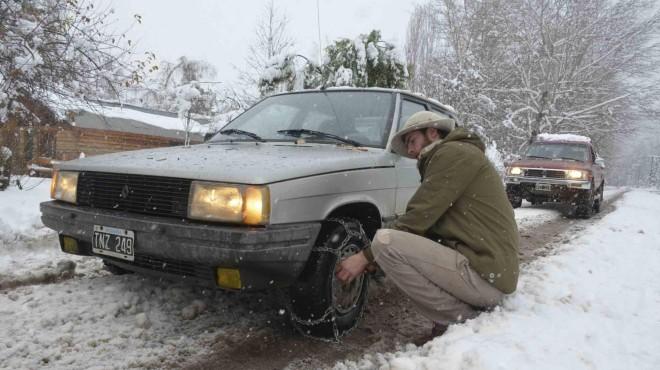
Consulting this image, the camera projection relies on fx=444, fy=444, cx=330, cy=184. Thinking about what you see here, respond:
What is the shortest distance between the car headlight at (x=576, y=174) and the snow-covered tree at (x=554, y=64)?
9921 millimetres

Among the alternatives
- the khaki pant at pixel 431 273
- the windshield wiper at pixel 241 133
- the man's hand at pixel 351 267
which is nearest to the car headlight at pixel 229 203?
the man's hand at pixel 351 267

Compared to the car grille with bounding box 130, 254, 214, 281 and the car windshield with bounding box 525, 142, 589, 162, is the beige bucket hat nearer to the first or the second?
the car grille with bounding box 130, 254, 214, 281

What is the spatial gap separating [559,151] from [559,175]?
1.45m

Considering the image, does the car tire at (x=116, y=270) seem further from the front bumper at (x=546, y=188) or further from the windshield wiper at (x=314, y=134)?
the front bumper at (x=546, y=188)

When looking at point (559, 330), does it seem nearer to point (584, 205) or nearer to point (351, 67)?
point (351, 67)

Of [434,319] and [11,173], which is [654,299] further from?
[11,173]

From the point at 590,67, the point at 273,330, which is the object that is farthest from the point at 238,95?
the point at 590,67

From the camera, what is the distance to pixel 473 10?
79.6 ft

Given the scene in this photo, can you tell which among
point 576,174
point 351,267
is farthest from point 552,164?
point 351,267

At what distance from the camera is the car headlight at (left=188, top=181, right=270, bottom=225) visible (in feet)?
7.27

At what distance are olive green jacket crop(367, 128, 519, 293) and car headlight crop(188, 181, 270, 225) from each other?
2.26ft

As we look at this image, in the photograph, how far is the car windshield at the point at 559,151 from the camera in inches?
427

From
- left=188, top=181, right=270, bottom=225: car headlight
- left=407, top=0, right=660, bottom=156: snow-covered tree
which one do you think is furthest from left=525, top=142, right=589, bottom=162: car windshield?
left=188, top=181, right=270, bottom=225: car headlight

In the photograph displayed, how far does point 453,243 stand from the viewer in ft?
8.39
